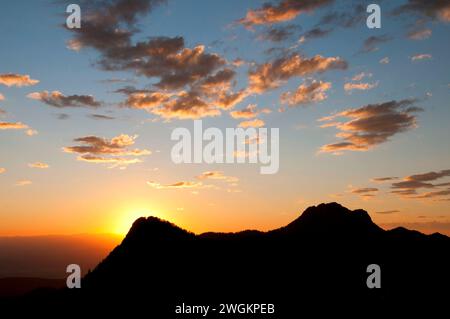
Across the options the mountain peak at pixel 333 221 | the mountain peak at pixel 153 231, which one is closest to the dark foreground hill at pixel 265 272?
the mountain peak at pixel 153 231

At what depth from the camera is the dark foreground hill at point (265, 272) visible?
44.6 m

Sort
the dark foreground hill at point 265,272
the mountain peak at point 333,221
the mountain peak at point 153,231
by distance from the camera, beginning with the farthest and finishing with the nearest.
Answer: the mountain peak at point 333,221 → the mountain peak at point 153,231 → the dark foreground hill at point 265,272

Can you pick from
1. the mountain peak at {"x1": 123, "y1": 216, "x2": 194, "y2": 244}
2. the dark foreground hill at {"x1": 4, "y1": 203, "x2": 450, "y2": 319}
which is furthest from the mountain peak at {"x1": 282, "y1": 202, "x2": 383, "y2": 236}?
the mountain peak at {"x1": 123, "y1": 216, "x2": 194, "y2": 244}

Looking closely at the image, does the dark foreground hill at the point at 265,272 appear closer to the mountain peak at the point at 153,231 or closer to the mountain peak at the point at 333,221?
the mountain peak at the point at 153,231

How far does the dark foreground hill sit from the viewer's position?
4462 cm

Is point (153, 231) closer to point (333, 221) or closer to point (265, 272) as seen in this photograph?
point (265, 272)

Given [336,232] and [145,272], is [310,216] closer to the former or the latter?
[336,232]

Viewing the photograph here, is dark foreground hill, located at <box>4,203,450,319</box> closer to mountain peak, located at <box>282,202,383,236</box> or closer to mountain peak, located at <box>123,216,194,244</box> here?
mountain peak, located at <box>123,216,194,244</box>
